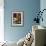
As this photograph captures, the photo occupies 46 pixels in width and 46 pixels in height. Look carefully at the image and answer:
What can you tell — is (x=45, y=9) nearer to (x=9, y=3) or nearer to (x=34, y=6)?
(x=34, y=6)

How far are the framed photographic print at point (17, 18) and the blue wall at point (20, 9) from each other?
0.52 feet

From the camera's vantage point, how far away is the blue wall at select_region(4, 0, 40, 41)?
18.7ft

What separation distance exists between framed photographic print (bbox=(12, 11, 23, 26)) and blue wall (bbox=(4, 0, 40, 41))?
0.16 m

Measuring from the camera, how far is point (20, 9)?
5.72 m

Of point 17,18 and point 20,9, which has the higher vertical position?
point 20,9

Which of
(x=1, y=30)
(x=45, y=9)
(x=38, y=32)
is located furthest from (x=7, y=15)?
(x=38, y=32)

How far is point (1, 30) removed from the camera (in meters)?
5.71

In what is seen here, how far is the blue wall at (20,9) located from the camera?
5699mm

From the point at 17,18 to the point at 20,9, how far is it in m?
0.40

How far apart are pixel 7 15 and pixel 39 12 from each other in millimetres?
1338

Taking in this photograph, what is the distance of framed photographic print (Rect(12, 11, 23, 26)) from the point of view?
5727mm

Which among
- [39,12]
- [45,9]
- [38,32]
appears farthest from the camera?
[39,12]

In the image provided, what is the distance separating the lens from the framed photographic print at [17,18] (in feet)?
18.8

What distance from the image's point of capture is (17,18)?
576 cm
